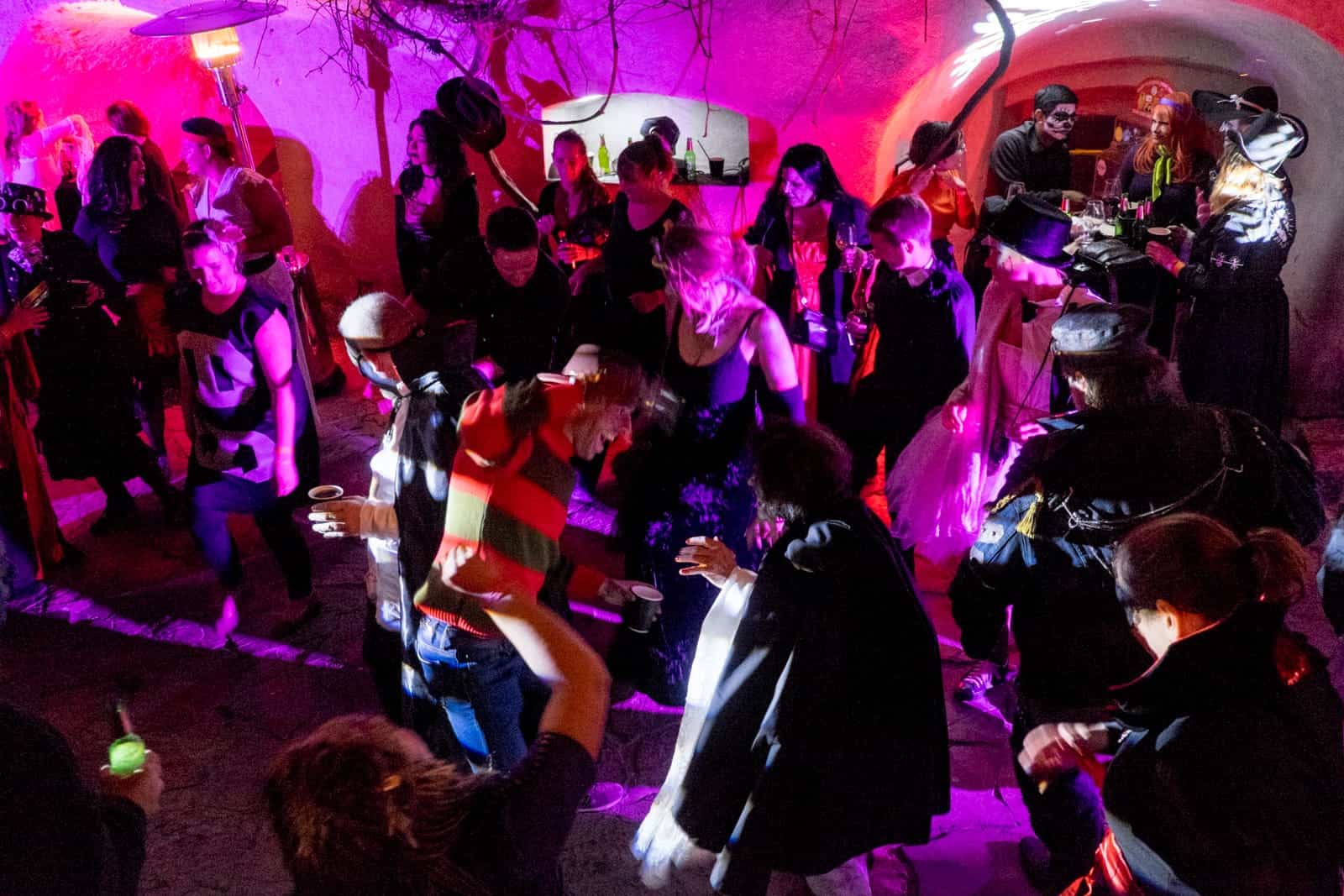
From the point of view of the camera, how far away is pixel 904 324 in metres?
4.20

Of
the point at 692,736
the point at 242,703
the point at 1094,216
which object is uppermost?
the point at 1094,216

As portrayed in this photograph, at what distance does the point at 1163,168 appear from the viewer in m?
6.19

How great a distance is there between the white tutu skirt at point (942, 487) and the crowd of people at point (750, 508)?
0.07ft

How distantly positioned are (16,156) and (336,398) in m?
2.74

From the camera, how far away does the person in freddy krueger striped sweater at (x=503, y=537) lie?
8.23 feet

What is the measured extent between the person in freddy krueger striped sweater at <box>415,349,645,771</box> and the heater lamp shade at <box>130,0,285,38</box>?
4748 millimetres

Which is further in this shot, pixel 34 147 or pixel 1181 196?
pixel 34 147

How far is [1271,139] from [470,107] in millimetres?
4906

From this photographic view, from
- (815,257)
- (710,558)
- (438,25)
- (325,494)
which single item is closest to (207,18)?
(438,25)

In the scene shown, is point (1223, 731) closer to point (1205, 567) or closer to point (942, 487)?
point (1205, 567)

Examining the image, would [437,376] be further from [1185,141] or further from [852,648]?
[1185,141]

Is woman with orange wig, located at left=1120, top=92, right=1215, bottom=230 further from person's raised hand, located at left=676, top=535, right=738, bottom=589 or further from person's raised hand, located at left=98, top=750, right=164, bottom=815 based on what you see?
person's raised hand, located at left=98, top=750, right=164, bottom=815

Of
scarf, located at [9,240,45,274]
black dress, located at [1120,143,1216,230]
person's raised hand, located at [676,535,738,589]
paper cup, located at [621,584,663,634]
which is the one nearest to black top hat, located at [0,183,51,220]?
scarf, located at [9,240,45,274]

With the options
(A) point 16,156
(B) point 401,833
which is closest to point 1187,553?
(B) point 401,833
